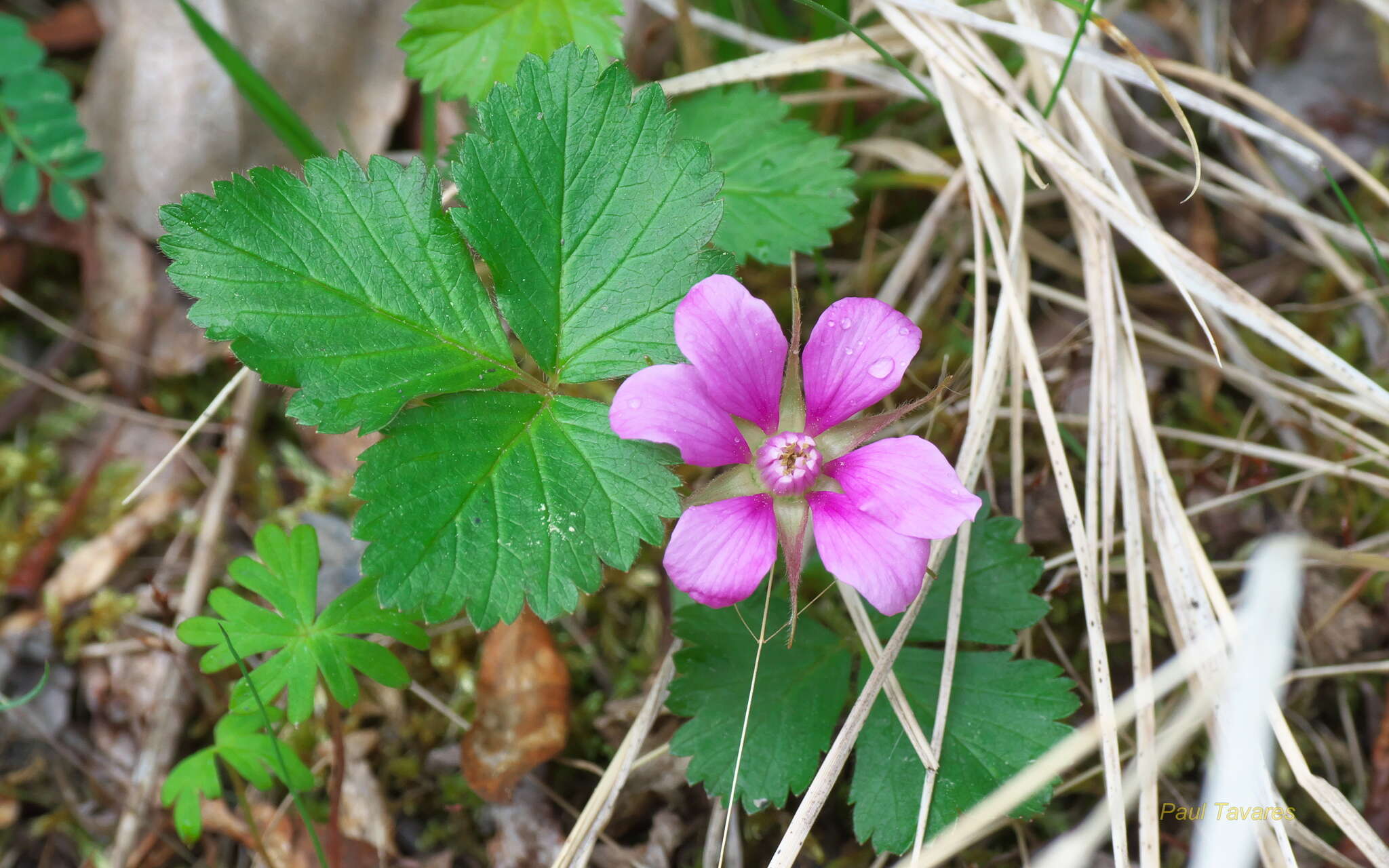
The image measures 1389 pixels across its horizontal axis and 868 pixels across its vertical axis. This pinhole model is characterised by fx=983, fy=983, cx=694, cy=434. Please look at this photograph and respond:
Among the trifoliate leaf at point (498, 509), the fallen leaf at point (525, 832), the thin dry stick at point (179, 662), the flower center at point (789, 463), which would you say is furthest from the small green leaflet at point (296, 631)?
the flower center at point (789, 463)

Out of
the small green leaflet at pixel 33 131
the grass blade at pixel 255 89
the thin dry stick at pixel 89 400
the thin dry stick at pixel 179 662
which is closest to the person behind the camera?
the thin dry stick at pixel 179 662

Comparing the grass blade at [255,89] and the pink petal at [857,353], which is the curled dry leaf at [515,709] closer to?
the pink petal at [857,353]

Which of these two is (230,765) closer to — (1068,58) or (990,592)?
(990,592)

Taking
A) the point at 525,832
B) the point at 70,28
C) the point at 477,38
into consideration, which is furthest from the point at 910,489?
the point at 70,28

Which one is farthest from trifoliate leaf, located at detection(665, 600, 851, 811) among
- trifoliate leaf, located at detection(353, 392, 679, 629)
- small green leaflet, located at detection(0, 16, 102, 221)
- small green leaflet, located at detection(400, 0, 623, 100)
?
small green leaflet, located at detection(0, 16, 102, 221)

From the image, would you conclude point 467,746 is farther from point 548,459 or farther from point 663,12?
point 663,12
